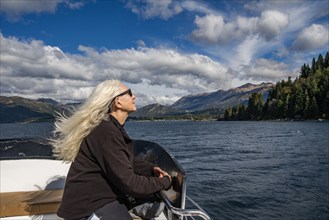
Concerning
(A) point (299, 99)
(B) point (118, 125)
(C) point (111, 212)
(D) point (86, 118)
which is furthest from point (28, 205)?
(A) point (299, 99)

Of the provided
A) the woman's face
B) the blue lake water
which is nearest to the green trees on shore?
the blue lake water

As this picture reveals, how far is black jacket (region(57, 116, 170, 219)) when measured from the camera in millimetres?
2957

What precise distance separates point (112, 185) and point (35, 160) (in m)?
4.17

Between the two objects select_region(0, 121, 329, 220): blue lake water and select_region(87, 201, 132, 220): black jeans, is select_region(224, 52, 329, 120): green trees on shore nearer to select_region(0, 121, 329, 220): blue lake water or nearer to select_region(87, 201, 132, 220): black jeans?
select_region(0, 121, 329, 220): blue lake water

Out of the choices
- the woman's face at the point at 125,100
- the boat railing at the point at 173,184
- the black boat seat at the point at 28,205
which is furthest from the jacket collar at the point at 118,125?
the black boat seat at the point at 28,205

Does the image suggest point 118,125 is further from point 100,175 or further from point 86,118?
point 100,175

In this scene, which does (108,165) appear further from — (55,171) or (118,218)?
(55,171)

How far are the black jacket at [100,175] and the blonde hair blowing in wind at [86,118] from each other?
112 millimetres

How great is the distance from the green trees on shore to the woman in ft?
482

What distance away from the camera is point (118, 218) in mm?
3164

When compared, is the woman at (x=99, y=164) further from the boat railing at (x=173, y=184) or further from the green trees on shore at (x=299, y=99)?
the green trees on shore at (x=299, y=99)

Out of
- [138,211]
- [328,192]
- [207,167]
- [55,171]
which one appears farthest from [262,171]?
[138,211]

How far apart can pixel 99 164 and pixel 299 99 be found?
153564 mm

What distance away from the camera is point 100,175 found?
121 inches
